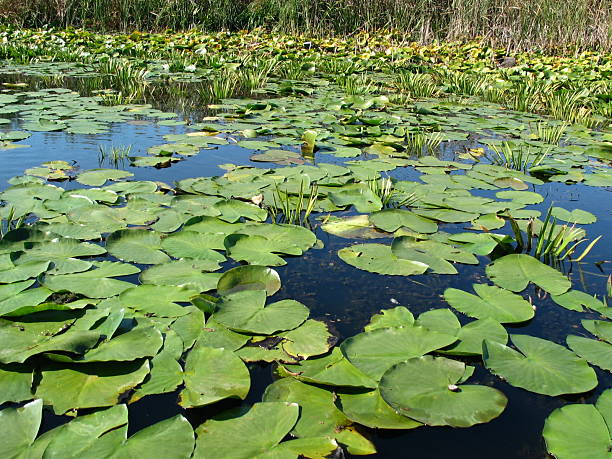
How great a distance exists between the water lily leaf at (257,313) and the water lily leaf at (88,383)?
300 mm

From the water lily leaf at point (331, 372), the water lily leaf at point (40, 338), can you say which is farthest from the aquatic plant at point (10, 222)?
the water lily leaf at point (331, 372)

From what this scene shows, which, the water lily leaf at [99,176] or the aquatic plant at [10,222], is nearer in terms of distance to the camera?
the aquatic plant at [10,222]

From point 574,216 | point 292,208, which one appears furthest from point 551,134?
point 292,208

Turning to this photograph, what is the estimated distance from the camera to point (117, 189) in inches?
107

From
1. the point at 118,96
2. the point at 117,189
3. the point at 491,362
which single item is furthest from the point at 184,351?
the point at 118,96

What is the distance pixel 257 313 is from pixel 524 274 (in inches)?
41.3

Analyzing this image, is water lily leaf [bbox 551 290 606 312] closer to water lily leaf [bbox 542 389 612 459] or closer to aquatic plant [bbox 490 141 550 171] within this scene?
water lily leaf [bbox 542 389 612 459]

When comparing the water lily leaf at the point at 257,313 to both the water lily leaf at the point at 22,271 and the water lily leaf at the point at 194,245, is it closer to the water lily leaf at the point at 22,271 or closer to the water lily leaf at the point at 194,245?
the water lily leaf at the point at 194,245

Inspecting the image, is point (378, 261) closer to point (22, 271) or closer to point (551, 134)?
point (22, 271)

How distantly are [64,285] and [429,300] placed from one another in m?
1.24

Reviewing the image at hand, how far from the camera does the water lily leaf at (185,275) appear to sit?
5.93 feet

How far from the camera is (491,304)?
178cm

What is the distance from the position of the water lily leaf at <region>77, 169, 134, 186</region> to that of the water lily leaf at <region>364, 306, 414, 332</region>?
1.80 meters

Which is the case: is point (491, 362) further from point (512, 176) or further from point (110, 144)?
point (110, 144)
